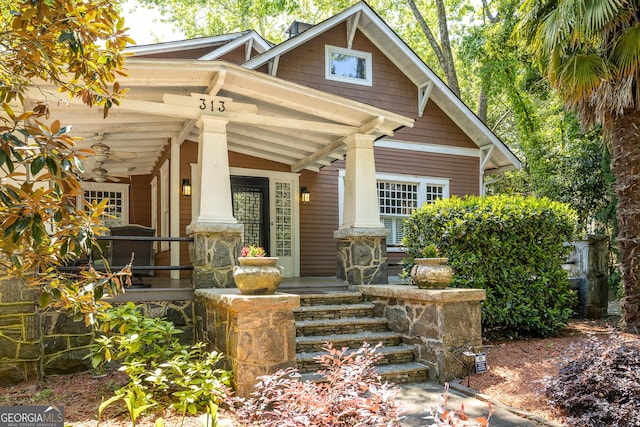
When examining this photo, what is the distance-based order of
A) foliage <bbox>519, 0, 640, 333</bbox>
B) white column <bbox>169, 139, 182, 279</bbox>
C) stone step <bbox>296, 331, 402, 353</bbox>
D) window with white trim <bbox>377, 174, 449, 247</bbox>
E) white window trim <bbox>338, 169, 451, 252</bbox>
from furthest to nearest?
window with white trim <bbox>377, 174, 449, 247</bbox> → white window trim <bbox>338, 169, 451, 252</bbox> → white column <bbox>169, 139, 182, 279</bbox> → foliage <bbox>519, 0, 640, 333</bbox> → stone step <bbox>296, 331, 402, 353</bbox>

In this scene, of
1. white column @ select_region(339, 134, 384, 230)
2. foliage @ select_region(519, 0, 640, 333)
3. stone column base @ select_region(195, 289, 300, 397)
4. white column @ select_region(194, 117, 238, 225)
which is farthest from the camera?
white column @ select_region(339, 134, 384, 230)

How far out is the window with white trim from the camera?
10766mm

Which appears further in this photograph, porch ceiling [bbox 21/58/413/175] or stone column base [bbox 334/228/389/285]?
stone column base [bbox 334/228/389/285]

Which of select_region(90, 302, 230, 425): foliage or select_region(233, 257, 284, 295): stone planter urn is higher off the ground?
select_region(233, 257, 284, 295): stone planter urn

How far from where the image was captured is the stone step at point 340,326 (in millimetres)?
5590

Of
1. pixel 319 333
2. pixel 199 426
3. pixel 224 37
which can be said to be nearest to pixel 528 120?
pixel 224 37

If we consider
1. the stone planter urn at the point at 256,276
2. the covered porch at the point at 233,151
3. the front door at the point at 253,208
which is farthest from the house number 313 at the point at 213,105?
the front door at the point at 253,208

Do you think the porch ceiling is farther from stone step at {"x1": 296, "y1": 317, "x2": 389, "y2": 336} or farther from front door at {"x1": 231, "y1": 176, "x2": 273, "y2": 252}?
stone step at {"x1": 296, "y1": 317, "x2": 389, "y2": 336}

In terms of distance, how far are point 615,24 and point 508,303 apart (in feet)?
13.2

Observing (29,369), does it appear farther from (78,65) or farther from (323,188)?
(323,188)

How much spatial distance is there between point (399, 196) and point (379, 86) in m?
2.58

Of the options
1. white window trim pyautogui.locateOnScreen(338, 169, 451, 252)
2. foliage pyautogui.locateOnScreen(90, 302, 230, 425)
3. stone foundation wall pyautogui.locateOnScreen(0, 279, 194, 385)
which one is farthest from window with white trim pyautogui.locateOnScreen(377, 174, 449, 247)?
stone foundation wall pyautogui.locateOnScreen(0, 279, 194, 385)

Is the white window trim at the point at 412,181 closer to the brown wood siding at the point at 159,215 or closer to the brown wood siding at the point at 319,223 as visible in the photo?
the brown wood siding at the point at 319,223

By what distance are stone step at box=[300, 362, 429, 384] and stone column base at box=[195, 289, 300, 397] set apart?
2.10ft
